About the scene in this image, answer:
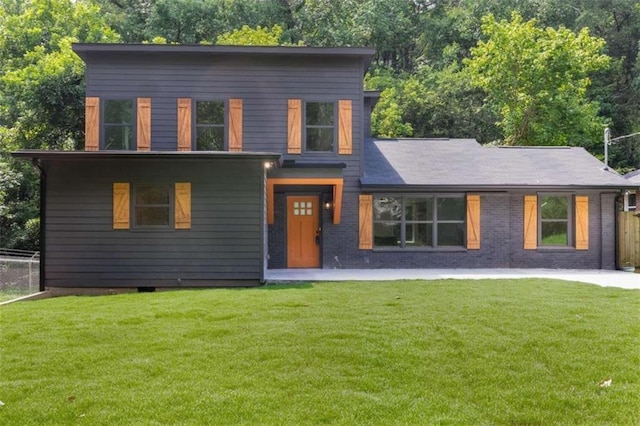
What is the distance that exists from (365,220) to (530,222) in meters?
4.39

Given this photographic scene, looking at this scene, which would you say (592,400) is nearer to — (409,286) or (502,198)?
(409,286)

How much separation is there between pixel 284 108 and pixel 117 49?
4378 mm

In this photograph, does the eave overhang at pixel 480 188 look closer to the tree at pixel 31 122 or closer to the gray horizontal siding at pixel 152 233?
the gray horizontal siding at pixel 152 233

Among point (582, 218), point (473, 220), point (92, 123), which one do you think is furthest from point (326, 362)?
point (582, 218)

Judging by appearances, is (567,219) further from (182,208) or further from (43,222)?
(43,222)

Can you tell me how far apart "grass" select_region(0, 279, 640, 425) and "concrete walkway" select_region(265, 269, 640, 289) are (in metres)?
3.08

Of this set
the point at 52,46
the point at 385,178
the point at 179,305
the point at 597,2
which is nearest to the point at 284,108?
the point at 385,178

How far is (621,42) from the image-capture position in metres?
29.0

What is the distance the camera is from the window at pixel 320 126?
1320 centimetres

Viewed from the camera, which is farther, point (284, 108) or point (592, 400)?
point (284, 108)

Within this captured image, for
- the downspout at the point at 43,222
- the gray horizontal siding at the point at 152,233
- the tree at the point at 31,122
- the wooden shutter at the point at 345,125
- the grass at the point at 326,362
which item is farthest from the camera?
the tree at the point at 31,122

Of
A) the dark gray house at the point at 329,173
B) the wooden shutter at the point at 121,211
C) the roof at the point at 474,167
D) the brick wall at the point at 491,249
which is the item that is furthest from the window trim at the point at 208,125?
the roof at the point at 474,167

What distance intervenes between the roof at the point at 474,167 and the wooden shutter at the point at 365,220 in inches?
17.5

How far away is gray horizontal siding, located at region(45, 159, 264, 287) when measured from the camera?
10469 millimetres
